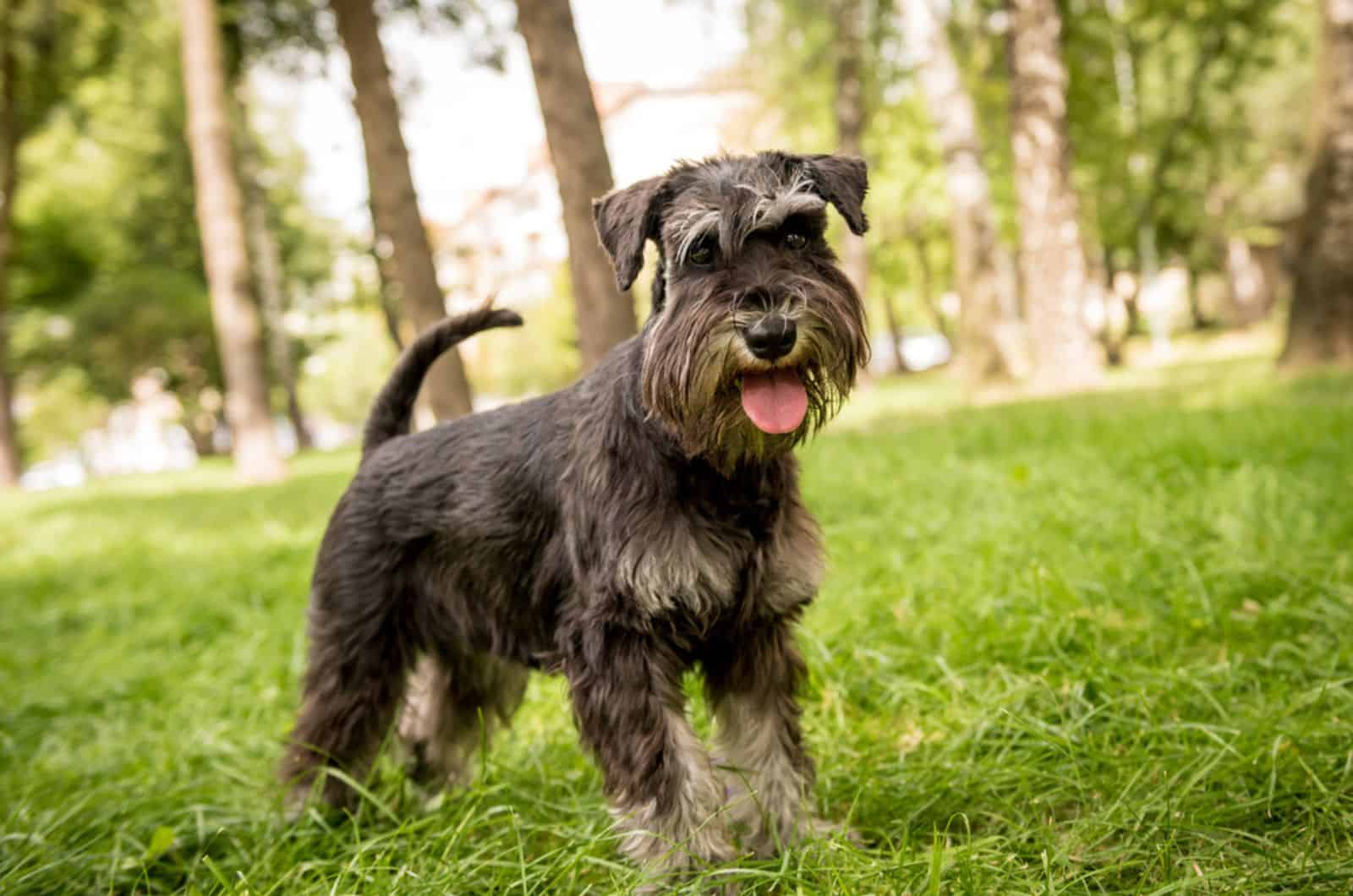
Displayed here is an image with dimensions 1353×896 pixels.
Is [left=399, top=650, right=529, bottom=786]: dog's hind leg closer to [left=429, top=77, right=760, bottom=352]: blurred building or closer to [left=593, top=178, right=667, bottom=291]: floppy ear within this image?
[left=593, top=178, right=667, bottom=291]: floppy ear

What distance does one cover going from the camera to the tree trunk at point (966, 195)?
1648 cm

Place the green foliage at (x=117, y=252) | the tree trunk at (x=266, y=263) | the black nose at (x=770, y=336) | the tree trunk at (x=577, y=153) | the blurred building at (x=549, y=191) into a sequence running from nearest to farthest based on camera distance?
the black nose at (x=770, y=336) < the tree trunk at (x=577, y=153) < the tree trunk at (x=266, y=263) < the green foliage at (x=117, y=252) < the blurred building at (x=549, y=191)

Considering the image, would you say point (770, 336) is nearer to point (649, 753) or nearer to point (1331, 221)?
point (649, 753)

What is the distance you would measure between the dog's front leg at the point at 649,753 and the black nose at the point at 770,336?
32.0 inches

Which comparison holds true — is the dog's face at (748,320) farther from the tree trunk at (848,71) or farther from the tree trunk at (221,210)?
the tree trunk at (848,71)

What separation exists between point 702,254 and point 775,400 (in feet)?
1.49

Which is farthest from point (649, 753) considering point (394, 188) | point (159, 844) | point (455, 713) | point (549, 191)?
point (549, 191)

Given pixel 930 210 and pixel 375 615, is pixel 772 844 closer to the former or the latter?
pixel 375 615

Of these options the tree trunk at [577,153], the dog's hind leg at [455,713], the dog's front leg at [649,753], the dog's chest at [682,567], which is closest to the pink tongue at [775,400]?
the dog's chest at [682,567]

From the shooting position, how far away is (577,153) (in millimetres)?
6820

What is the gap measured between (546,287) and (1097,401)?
143 feet

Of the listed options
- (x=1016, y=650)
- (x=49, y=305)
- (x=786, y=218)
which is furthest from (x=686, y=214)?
Answer: (x=49, y=305)

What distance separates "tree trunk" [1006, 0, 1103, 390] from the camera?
524 inches

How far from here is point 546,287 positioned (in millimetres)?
52594
